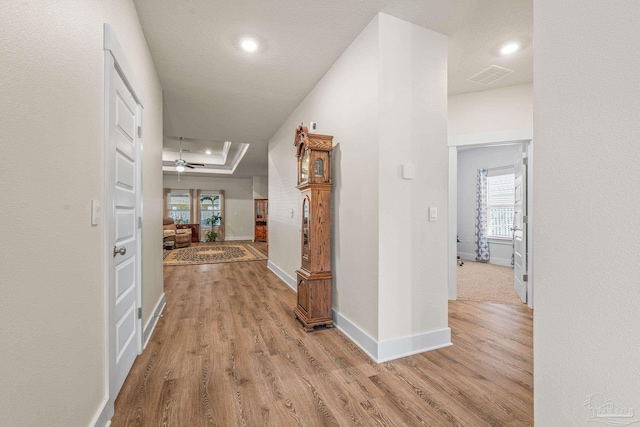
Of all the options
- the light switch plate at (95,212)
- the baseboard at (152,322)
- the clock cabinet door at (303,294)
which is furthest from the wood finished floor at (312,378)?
the light switch plate at (95,212)

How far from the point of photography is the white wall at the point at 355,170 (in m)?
2.29

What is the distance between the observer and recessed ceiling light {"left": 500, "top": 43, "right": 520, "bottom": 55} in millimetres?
2705

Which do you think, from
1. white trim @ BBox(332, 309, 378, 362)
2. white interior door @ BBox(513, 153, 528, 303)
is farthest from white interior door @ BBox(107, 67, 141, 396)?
white interior door @ BBox(513, 153, 528, 303)

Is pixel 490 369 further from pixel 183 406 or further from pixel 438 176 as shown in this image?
pixel 183 406

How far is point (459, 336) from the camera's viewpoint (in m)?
2.61

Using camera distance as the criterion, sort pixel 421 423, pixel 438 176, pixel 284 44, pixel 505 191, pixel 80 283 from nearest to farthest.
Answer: pixel 80 283, pixel 421 423, pixel 438 176, pixel 284 44, pixel 505 191

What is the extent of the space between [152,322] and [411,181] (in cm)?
279

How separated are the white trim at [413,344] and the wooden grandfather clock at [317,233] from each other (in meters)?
0.73

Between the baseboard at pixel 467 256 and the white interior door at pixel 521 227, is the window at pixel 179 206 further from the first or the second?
the white interior door at pixel 521 227

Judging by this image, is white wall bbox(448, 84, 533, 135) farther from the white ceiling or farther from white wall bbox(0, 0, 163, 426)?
white wall bbox(0, 0, 163, 426)

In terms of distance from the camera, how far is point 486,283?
4.56 metres

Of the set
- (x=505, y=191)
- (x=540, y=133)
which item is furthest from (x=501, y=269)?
(x=540, y=133)

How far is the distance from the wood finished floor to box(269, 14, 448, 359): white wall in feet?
1.04

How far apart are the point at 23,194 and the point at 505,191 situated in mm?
7489
